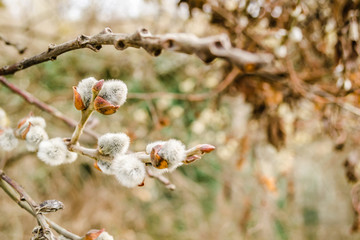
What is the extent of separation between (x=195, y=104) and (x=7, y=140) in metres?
1.72

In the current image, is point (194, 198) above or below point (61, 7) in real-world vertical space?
below

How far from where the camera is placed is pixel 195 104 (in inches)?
94.3

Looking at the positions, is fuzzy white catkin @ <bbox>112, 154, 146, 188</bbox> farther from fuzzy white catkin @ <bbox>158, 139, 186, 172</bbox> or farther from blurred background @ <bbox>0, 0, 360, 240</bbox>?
blurred background @ <bbox>0, 0, 360, 240</bbox>

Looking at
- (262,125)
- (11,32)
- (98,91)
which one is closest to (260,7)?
(262,125)

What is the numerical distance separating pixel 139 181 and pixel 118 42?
0.26 meters

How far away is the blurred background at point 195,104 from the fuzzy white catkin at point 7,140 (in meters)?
0.31

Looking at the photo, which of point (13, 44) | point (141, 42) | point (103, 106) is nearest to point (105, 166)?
point (103, 106)

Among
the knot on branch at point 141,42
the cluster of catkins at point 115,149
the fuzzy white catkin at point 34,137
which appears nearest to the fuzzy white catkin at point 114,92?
the cluster of catkins at point 115,149

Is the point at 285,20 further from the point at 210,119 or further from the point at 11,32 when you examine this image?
the point at 11,32

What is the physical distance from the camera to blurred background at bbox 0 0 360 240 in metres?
1.66

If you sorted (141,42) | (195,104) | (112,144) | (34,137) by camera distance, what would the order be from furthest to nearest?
(195,104), (34,137), (112,144), (141,42)

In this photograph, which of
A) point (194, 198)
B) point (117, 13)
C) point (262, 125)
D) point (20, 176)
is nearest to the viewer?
point (262, 125)

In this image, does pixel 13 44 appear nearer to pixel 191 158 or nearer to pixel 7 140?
pixel 7 140

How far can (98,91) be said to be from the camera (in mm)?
573
